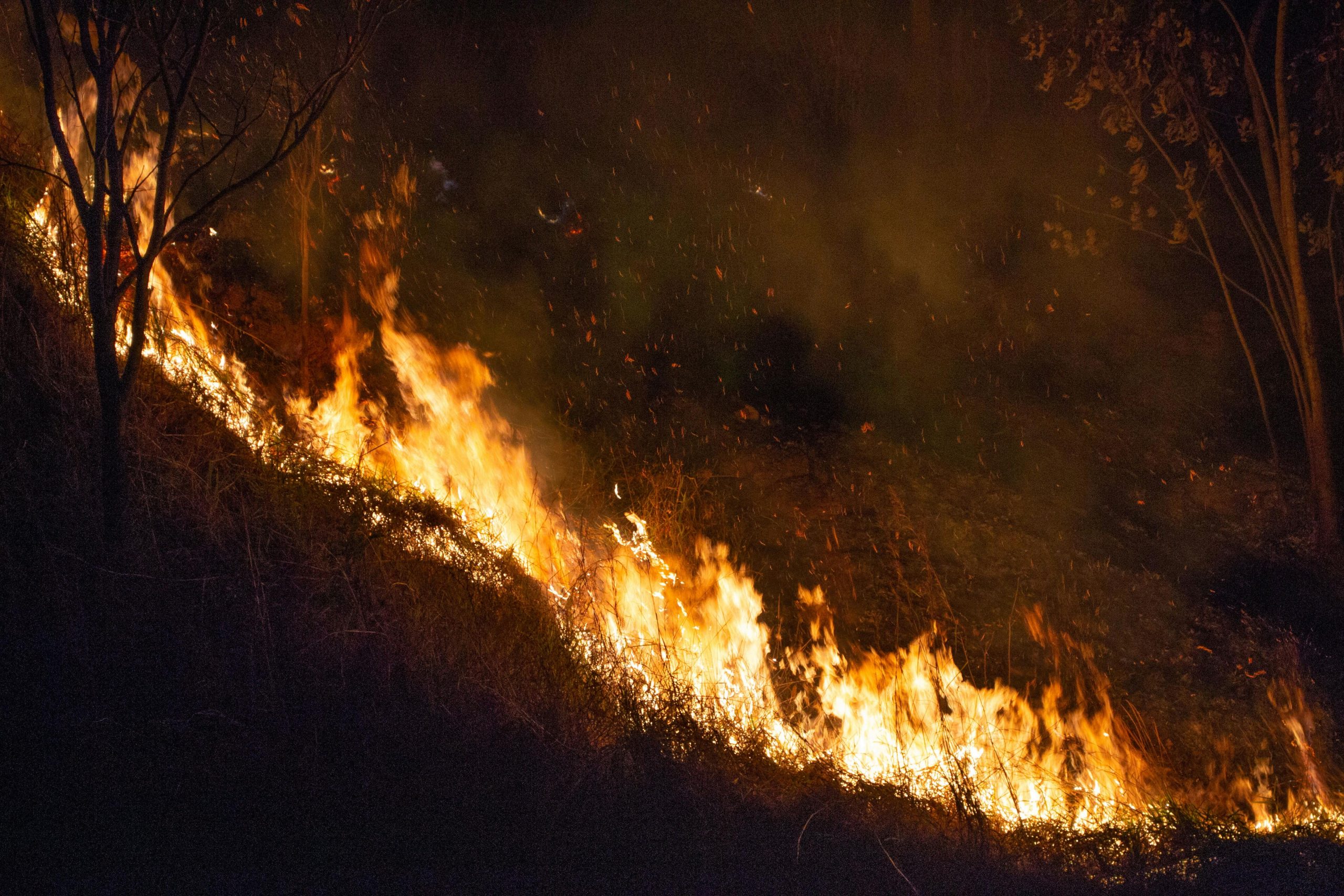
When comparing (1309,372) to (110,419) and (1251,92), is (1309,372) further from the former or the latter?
(110,419)

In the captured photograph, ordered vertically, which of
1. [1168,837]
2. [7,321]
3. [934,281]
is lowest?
[1168,837]

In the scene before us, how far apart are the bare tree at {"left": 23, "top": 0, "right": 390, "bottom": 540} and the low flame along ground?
306mm

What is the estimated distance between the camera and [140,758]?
2668mm

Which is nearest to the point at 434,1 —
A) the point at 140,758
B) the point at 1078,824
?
the point at 140,758

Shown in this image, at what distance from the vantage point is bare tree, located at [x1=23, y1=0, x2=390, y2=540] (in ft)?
10.5

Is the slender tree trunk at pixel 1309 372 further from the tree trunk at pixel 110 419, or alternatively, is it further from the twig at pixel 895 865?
the tree trunk at pixel 110 419

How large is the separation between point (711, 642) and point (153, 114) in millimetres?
5492

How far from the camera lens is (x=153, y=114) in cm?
579

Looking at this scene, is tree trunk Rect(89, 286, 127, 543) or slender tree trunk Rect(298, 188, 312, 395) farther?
slender tree trunk Rect(298, 188, 312, 395)

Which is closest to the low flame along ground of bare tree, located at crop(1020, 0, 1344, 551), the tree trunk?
the tree trunk

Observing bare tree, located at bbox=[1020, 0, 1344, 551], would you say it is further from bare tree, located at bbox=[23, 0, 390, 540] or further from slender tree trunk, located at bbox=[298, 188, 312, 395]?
slender tree trunk, located at bbox=[298, 188, 312, 395]

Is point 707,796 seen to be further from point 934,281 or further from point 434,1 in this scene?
point 434,1

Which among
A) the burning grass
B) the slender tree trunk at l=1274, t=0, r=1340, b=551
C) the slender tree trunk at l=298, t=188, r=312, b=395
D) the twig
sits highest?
the slender tree trunk at l=298, t=188, r=312, b=395

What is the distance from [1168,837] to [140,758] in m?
3.93
